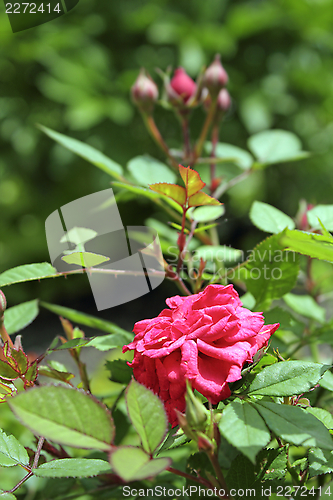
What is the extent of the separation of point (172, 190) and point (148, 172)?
21 centimetres

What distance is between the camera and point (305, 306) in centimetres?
56

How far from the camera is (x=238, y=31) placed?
1.36 m

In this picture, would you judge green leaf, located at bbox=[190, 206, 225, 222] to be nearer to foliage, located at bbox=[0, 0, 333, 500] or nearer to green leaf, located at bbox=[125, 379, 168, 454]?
foliage, located at bbox=[0, 0, 333, 500]

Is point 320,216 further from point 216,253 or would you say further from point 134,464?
point 134,464

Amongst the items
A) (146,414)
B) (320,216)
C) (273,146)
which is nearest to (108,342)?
(146,414)

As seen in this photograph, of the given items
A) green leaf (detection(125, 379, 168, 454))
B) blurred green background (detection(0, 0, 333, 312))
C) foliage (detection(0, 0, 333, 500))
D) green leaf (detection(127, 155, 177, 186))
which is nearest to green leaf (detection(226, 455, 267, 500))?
foliage (detection(0, 0, 333, 500))

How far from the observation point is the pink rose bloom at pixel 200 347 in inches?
8.9

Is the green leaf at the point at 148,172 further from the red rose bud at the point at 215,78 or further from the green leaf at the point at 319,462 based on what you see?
the green leaf at the point at 319,462

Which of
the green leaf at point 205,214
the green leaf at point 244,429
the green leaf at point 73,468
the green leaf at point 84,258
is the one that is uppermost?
the green leaf at point 84,258

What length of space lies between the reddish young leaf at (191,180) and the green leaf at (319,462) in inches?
7.7

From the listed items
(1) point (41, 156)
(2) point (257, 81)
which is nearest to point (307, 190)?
(2) point (257, 81)

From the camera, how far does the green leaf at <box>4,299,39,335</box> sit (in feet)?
1.34

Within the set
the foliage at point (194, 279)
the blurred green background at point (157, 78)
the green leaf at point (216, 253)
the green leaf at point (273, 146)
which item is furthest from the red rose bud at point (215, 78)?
the blurred green background at point (157, 78)

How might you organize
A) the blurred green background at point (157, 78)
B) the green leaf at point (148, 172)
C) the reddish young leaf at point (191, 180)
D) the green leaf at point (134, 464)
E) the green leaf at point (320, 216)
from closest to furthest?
the green leaf at point (134, 464) → the reddish young leaf at point (191, 180) → the green leaf at point (320, 216) → the green leaf at point (148, 172) → the blurred green background at point (157, 78)
